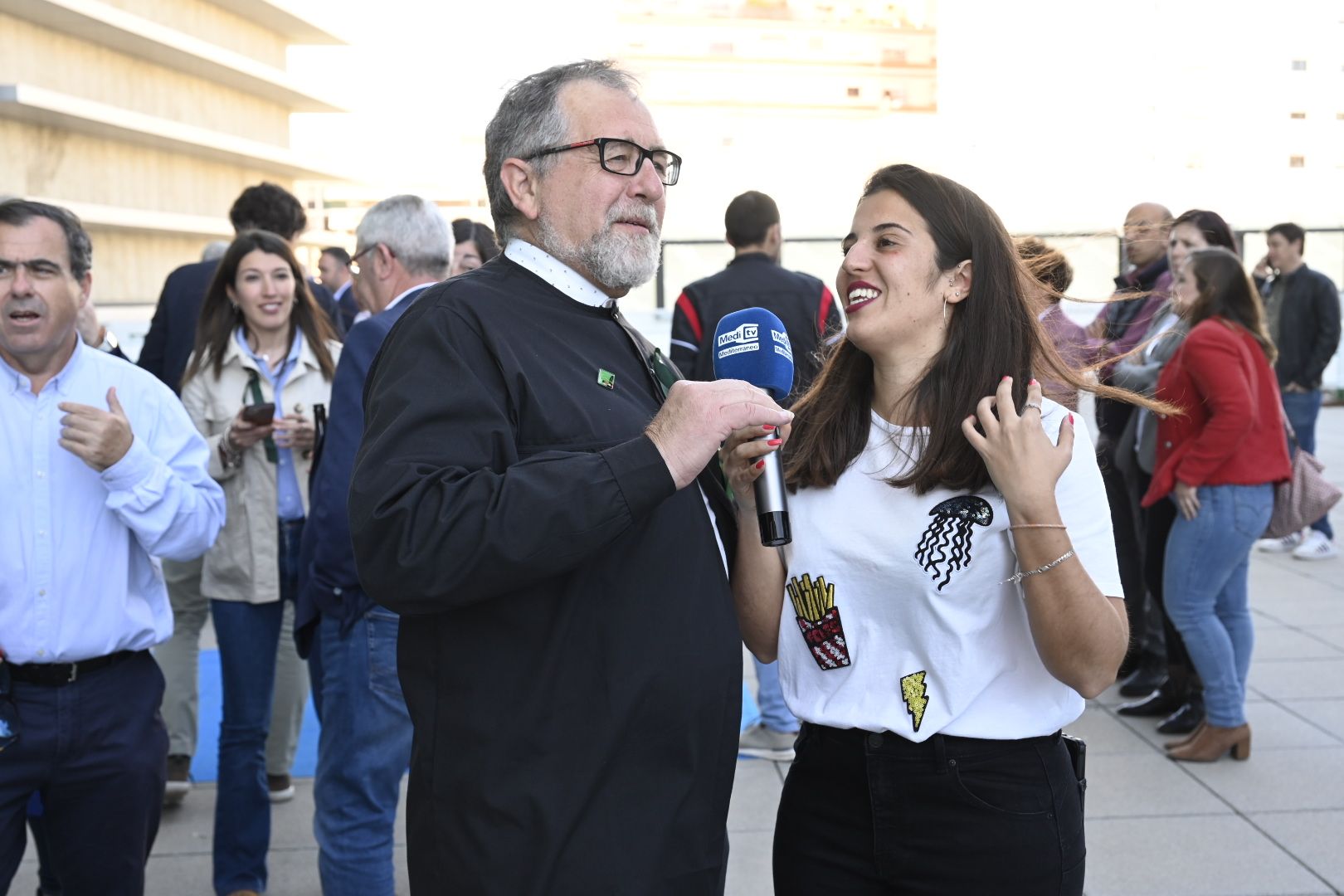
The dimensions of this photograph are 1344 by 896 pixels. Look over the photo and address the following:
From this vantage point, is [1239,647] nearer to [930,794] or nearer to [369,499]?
[930,794]

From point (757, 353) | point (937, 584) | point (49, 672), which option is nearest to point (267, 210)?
point (49, 672)

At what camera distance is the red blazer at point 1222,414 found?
528 centimetres

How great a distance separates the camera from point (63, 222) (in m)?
3.28

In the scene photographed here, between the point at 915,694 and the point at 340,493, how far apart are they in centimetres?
194

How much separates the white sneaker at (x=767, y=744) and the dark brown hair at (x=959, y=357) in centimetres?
335

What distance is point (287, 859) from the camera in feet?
15.5

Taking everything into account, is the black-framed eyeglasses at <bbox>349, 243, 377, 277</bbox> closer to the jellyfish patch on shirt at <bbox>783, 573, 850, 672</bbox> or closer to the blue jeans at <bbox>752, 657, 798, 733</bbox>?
the jellyfish patch on shirt at <bbox>783, 573, 850, 672</bbox>

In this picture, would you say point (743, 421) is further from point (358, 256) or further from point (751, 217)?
point (751, 217)

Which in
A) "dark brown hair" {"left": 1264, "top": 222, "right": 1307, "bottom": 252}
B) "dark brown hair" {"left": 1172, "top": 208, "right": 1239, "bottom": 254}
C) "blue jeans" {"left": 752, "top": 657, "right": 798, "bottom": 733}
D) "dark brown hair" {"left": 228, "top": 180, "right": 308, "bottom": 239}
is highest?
"dark brown hair" {"left": 1264, "top": 222, "right": 1307, "bottom": 252}

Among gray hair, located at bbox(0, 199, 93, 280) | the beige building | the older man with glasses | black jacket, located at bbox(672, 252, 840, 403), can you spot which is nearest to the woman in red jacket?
black jacket, located at bbox(672, 252, 840, 403)

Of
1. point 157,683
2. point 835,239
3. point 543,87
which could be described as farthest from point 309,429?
point 835,239

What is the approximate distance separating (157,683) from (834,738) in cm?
185

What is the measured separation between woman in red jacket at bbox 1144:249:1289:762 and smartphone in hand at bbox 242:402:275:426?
3623mm

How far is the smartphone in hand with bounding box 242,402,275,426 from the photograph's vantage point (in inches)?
168
